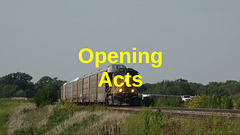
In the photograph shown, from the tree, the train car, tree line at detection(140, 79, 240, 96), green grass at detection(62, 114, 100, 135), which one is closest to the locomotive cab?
the train car

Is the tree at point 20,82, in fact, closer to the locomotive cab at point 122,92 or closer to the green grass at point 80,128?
the locomotive cab at point 122,92

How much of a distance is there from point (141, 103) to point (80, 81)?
374 inches

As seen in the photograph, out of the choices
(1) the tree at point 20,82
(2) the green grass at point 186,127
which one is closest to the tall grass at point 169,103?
(2) the green grass at point 186,127

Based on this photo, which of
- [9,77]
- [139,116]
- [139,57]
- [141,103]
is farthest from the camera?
[9,77]

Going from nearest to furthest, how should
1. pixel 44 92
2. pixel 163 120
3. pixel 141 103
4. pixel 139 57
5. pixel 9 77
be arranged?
pixel 163 120 < pixel 139 57 < pixel 141 103 < pixel 44 92 < pixel 9 77

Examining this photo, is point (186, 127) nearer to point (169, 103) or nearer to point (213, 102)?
point (213, 102)

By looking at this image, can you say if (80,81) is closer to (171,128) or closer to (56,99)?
(56,99)

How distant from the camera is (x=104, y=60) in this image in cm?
3075

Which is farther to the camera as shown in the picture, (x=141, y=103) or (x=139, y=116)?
(x=141, y=103)

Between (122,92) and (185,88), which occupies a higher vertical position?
(185,88)

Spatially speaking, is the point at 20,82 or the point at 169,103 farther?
the point at 20,82

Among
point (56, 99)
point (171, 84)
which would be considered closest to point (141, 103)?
point (56, 99)

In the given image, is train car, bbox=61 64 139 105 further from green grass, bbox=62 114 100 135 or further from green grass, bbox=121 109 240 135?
green grass, bbox=121 109 240 135

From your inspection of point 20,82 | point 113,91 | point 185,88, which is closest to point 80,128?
point 113,91
